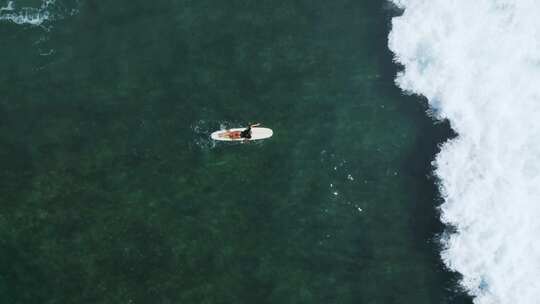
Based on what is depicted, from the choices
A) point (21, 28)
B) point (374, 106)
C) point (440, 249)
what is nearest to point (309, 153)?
point (374, 106)

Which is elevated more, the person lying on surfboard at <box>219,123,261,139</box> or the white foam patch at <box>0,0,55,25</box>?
the white foam patch at <box>0,0,55,25</box>

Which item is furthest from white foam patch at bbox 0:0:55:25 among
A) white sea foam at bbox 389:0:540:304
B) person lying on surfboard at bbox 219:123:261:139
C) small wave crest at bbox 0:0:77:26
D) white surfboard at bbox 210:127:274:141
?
white sea foam at bbox 389:0:540:304

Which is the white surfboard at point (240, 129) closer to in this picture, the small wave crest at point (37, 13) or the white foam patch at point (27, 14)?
the small wave crest at point (37, 13)

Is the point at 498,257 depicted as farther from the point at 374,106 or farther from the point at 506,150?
the point at 374,106

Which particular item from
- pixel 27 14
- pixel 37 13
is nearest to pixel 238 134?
pixel 37 13

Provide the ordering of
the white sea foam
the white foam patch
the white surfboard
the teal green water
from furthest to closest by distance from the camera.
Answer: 1. the white foam patch
2. the white surfboard
3. the teal green water
4. the white sea foam

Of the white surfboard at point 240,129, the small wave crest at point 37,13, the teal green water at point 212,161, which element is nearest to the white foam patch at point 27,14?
the small wave crest at point 37,13

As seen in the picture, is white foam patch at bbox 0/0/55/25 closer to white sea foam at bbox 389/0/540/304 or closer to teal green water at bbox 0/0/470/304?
teal green water at bbox 0/0/470/304
